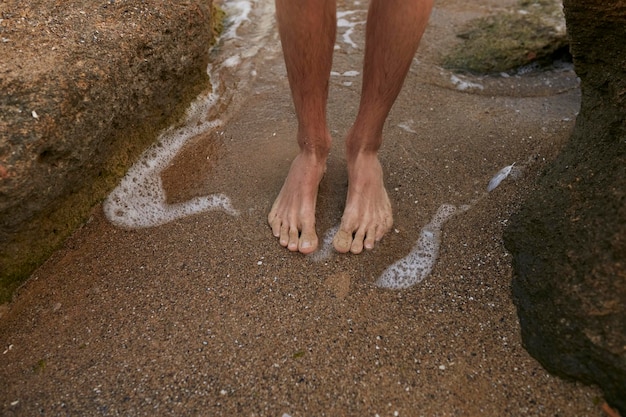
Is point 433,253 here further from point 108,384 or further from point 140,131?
point 140,131

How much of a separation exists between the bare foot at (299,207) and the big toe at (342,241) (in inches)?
3.0

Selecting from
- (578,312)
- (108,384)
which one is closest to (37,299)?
(108,384)

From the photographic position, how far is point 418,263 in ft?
6.01

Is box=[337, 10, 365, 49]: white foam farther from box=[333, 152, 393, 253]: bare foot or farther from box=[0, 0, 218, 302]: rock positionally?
box=[333, 152, 393, 253]: bare foot

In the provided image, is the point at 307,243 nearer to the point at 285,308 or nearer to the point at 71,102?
the point at 285,308

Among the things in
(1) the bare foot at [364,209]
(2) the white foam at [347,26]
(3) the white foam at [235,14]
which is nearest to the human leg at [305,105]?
(1) the bare foot at [364,209]

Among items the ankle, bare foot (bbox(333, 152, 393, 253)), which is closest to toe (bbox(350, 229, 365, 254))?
bare foot (bbox(333, 152, 393, 253))

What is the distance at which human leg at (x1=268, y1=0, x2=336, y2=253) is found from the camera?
5.66ft

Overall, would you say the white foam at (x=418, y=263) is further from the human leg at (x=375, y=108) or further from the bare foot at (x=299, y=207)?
the bare foot at (x=299, y=207)

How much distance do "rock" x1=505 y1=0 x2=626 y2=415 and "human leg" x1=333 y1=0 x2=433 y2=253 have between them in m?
0.48

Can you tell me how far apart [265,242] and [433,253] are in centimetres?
62

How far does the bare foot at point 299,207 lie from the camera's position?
192 cm

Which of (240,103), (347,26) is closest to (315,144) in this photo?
(240,103)

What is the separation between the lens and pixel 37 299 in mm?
1792
